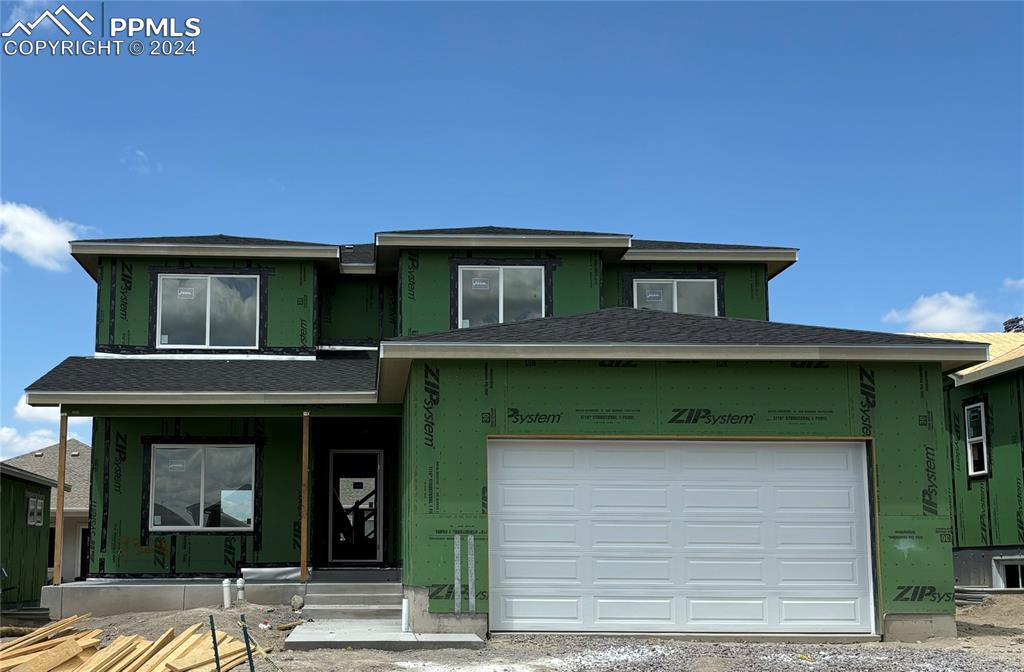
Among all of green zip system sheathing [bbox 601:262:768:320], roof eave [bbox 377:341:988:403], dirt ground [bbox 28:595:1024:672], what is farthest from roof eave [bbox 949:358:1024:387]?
dirt ground [bbox 28:595:1024:672]

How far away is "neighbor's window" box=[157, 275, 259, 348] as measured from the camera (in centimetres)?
1936

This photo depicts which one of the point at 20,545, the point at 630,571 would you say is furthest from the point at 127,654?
the point at 20,545

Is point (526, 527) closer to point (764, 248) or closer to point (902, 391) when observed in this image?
point (902, 391)

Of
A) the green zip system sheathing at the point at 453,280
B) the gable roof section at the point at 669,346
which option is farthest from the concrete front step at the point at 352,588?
the green zip system sheathing at the point at 453,280

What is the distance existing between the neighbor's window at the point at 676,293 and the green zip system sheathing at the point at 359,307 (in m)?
4.76

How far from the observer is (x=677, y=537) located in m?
12.5

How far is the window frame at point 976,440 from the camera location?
762 inches

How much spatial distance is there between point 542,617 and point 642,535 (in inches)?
58.3

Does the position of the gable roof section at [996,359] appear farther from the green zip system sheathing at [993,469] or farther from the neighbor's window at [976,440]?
the neighbor's window at [976,440]

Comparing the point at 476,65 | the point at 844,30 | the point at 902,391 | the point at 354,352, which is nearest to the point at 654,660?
the point at 902,391

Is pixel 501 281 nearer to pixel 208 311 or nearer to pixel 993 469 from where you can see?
pixel 208 311

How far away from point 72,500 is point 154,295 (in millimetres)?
15677

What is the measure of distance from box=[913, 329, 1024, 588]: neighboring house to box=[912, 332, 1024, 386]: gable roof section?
17 millimetres

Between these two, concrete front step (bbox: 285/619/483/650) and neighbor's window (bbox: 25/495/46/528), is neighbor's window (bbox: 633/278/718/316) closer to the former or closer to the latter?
concrete front step (bbox: 285/619/483/650)
